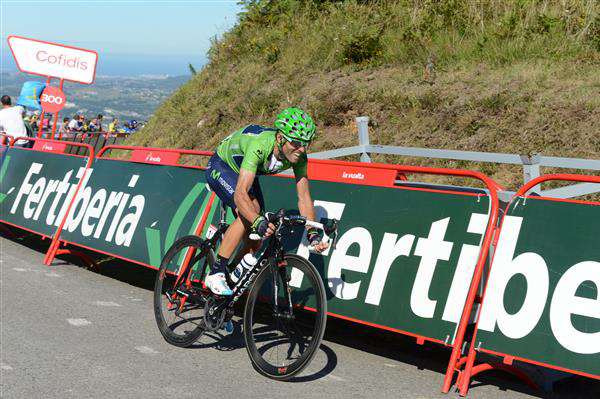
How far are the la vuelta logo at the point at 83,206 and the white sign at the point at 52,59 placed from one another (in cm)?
1203

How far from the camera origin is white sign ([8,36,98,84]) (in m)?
23.0

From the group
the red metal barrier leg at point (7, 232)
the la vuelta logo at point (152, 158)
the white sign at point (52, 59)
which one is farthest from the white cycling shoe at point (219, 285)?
the white sign at point (52, 59)

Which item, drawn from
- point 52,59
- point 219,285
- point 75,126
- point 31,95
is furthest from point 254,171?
point 75,126

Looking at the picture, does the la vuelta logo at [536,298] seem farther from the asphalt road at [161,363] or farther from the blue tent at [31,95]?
the blue tent at [31,95]

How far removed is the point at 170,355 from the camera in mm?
6449

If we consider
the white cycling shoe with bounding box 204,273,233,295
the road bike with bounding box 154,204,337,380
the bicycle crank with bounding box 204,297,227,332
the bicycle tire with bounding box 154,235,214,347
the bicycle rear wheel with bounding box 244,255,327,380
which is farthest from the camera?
the bicycle tire with bounding box 154,235,214,347

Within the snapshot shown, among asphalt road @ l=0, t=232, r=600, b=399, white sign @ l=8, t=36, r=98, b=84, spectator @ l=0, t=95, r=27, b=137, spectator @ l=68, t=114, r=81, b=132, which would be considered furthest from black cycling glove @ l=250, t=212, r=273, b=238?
spectator @ l=68, t=114, r=81, b=132

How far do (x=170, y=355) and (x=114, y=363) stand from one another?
1.61 feet

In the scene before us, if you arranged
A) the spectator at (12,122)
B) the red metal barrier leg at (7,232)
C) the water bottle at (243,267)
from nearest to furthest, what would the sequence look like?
the water bottle at (243,267) < the red metal barrier leg at (7,232) < the spectator at (12,122)

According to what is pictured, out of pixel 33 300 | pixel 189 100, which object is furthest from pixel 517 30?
pixel 33 300

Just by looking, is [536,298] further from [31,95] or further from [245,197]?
[31,95]

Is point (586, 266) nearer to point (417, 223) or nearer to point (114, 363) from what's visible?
point (417, 223)

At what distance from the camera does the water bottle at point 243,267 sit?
6.11 metres

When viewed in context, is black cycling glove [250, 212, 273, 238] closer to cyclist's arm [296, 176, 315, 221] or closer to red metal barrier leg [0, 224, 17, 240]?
cyclist's arm [296, 176, 315, 221]
